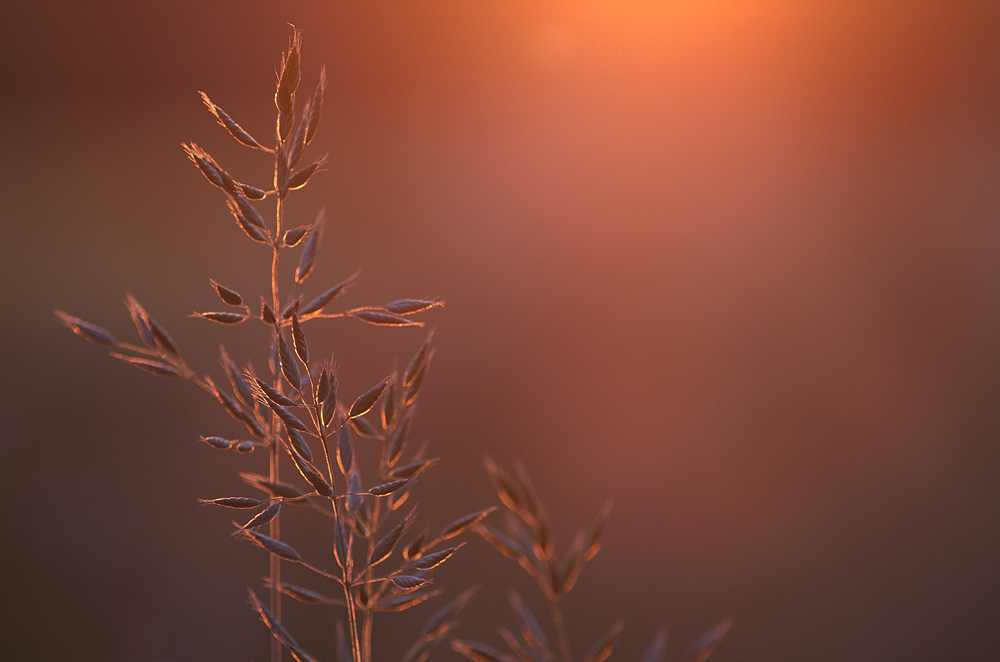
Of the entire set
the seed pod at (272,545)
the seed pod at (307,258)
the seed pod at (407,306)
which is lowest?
the seed pod at (272,545)

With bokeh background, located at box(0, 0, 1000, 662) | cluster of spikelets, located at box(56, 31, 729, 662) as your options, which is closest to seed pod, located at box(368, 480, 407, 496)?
cluster of spikelets, located at box(56, 31, 729, 662)

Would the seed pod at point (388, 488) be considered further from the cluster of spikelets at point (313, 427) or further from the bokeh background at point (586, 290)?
the bokeh background at point (586, 290)

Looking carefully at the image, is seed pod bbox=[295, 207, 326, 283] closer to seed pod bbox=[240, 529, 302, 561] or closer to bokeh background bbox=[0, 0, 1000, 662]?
seed pod bbox=[240, 529, 302, 561]

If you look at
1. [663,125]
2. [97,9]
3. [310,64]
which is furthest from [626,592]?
[97,9]

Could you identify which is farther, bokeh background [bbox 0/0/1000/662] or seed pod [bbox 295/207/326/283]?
bokeh background [bbox 0/0/1000/662]

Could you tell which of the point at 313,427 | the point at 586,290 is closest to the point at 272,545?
the point at 313,427

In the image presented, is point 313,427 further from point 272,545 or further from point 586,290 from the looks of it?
point 586,290

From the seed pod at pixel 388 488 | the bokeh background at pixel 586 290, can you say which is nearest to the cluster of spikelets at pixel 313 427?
the seed pod at pixel 388 488

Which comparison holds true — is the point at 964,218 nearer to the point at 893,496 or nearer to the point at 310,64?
the point at 893,496
